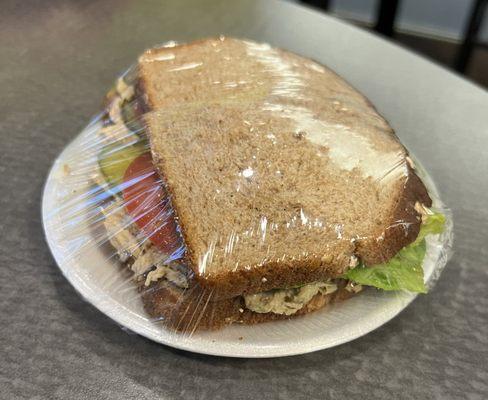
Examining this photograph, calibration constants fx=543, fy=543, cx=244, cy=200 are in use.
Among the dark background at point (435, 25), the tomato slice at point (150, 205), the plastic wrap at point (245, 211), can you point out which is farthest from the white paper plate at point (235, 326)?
the dark background at point (435, 25)

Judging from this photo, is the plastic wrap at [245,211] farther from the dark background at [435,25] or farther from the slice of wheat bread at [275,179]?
the dark background at [435,25]

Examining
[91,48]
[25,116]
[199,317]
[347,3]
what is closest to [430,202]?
[199,317]

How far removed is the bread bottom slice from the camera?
1064 mm

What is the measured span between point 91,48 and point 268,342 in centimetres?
168

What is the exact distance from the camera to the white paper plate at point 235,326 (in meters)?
1.05

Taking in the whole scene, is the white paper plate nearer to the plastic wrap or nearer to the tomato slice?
the plastic wrap

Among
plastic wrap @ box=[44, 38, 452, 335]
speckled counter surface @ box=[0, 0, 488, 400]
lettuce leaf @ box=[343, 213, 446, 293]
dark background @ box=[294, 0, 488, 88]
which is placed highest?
plastic wrap @ box=[44, 38, 452, 335]

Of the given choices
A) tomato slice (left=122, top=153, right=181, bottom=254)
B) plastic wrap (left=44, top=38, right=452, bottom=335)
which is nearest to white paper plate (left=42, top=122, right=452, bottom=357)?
plastic wrap (left=44, top=38, right=452, bottom=335)

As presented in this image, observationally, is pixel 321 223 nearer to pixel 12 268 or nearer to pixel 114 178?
pixel 114 178

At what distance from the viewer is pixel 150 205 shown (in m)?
1.16

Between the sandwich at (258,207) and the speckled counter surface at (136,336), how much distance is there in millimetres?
124

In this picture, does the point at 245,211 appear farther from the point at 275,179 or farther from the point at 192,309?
the point at 192,309

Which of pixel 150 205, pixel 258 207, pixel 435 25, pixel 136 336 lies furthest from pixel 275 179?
pixel 435 25

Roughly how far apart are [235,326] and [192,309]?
103 mm
